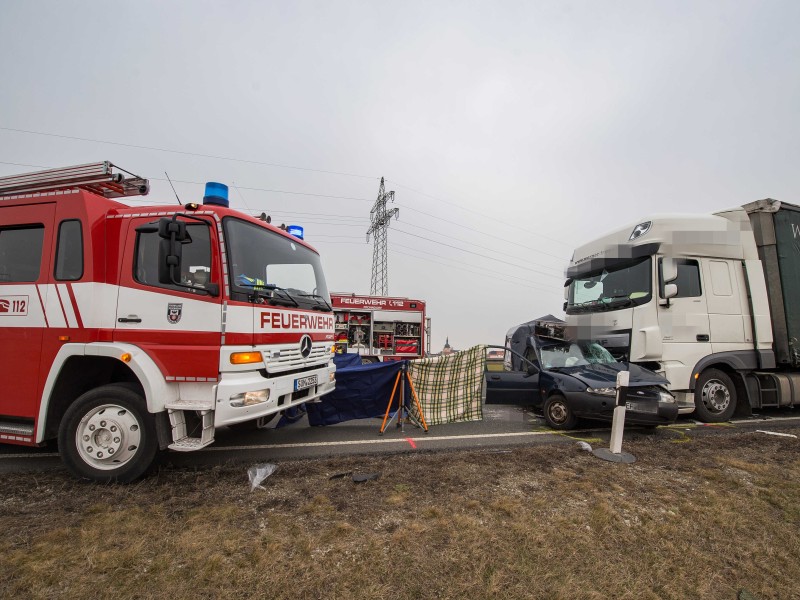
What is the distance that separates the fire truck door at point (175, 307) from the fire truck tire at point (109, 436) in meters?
0.51

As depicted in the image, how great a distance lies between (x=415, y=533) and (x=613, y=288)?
20.7 ft

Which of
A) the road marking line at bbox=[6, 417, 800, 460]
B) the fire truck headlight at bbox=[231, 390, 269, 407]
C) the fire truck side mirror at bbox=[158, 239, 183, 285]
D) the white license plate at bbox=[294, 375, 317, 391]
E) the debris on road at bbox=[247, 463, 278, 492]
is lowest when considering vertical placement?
the road marking line at bbox=[6, 417, 800, 460]

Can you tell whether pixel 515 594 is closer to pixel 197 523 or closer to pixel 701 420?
pixel 197 523

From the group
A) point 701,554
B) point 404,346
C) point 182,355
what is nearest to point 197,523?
point 182,355

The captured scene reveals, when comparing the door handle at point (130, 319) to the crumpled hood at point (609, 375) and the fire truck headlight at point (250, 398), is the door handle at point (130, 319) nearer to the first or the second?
the fire truck headlight at point (250, 398)

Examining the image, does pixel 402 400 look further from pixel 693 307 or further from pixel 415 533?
pixel 693 307

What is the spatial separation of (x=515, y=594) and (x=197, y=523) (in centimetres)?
226

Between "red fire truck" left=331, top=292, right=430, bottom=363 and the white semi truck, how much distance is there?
24.3ft

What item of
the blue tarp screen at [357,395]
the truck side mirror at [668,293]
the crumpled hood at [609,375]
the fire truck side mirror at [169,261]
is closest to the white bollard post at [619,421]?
the crumpled hood at [609,375]

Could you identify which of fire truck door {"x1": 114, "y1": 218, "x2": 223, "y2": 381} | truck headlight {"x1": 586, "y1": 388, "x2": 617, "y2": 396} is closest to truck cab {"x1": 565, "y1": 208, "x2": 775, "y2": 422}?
truck headlight {"x1": 586, "y1": 388, "x2": 617, "y2": 396}

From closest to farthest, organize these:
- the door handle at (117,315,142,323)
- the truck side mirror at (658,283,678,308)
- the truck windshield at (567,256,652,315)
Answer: the door handle at (117,315,142,323) → the truck side mirror at (658,283,678,308) → the truck windshield at (567,256,652,315)

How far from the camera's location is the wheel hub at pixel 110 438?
3.60 metres

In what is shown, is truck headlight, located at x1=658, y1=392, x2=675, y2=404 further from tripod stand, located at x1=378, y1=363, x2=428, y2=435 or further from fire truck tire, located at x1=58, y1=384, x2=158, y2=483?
fire truck tire, located at x1=58, y1=384, x2=158, y2=483

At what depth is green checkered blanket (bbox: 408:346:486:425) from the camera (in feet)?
19.7
